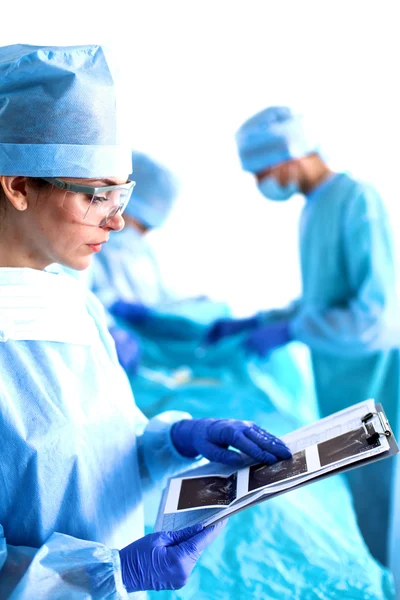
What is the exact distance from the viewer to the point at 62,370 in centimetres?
107

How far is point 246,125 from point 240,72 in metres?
0.79

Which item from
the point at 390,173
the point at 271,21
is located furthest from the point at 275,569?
the point at 271,21

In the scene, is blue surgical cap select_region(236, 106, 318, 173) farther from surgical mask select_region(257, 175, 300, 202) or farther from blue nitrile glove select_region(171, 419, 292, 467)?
blue nitrile glove select_region(171, 419, 292, 467)

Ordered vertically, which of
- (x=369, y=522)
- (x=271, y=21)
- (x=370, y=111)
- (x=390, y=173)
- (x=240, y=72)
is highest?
(x=271, y=21)

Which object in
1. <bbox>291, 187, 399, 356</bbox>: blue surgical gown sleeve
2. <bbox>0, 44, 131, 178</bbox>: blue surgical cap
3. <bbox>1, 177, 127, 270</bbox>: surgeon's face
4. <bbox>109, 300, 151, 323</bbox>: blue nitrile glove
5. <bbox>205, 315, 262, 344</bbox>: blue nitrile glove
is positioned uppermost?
<bbox>0, 44, 131, 178</bbox>: blue surgical cap

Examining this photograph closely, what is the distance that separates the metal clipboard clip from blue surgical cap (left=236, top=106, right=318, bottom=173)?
1.44m

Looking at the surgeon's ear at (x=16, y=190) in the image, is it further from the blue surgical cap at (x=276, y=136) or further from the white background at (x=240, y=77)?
the white background at (x=240, y=77)

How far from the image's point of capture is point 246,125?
238 centimetres

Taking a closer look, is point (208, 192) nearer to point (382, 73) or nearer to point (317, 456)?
point (382, 73)

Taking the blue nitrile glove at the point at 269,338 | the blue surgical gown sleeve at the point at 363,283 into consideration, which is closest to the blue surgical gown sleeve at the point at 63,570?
the blue surgical gown sleeve at the point at 363,283

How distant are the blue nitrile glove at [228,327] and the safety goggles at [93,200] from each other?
1.74 metres

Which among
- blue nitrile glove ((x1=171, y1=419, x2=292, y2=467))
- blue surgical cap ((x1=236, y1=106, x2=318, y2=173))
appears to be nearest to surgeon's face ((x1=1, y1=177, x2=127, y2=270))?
blue nitrile glove ((x1=171, y1=419, x2=292, y2=467))

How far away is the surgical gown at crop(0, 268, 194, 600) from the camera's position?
0.95m

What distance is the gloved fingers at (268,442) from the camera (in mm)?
1116
